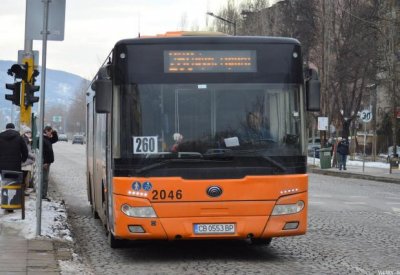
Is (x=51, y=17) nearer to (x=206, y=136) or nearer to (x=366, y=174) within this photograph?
(x=206, y=136)

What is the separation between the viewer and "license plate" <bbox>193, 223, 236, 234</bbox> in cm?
847

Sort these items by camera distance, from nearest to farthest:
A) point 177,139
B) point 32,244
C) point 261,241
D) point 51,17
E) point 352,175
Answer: point 177,139, point 32,244, point 261,241, point 51,17, point 352,175

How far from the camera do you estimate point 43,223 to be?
11.2 metres

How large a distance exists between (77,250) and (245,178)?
9.21 feet

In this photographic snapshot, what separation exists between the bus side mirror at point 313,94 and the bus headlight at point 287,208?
121cm

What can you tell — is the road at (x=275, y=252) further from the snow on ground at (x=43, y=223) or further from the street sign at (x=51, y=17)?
the street sign at (x=51, y=17)

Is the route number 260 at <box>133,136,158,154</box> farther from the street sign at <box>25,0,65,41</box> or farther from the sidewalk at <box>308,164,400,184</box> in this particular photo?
the sidewalk at <box>308,164,400,184</box>

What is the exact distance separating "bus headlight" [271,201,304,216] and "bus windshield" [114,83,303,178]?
1.48 ft

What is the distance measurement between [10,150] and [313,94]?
20.9 ft

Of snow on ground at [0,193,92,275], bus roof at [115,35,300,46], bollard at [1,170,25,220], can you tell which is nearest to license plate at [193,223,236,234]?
snow on ground at [0,193,92,275]

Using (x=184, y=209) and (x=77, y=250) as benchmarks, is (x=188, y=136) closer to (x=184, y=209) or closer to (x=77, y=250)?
(x=184, y=209)

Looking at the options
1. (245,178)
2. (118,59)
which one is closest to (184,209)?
(245,178)

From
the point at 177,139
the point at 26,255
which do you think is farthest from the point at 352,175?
the point at 26,255

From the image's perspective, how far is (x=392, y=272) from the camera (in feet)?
26.6
